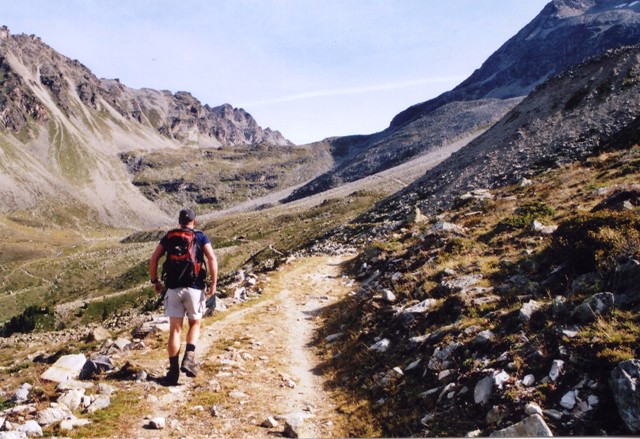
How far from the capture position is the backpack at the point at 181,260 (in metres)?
10.3

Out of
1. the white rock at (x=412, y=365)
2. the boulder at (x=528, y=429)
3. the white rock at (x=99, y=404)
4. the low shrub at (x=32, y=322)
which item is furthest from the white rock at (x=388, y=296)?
the low shrub at (x=32, y=322)

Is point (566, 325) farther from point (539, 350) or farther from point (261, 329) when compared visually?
point (261, 329)

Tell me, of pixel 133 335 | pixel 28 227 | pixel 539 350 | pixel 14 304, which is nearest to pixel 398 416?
pixel 539 350

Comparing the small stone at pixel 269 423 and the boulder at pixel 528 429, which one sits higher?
the boulder at pixel 528 429

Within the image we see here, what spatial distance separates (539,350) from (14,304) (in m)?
107

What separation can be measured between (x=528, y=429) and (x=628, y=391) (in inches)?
57.5

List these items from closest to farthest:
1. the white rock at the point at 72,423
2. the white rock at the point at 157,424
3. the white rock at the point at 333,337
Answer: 1. the white rock at the point at 72,423
2. the white rock at the point at 157,424
3. the white rock at the point at 333,337

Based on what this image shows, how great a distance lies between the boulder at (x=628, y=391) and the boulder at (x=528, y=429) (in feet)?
3.32

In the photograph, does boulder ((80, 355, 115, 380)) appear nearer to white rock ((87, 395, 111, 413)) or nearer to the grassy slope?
white rock ((87, 395, 111, 413))

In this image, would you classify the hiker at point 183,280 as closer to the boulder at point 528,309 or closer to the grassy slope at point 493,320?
the grassy slope at point 493,320

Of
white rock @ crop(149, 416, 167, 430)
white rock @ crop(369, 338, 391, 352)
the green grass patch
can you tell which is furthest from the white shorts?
white rock @ crop(369, 338, 391, 352)

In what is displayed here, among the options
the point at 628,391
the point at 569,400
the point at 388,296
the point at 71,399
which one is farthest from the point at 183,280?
the point at 628,391

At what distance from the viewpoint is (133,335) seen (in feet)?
49.5

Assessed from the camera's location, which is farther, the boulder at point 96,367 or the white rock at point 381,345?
the white rock at point 381,345
